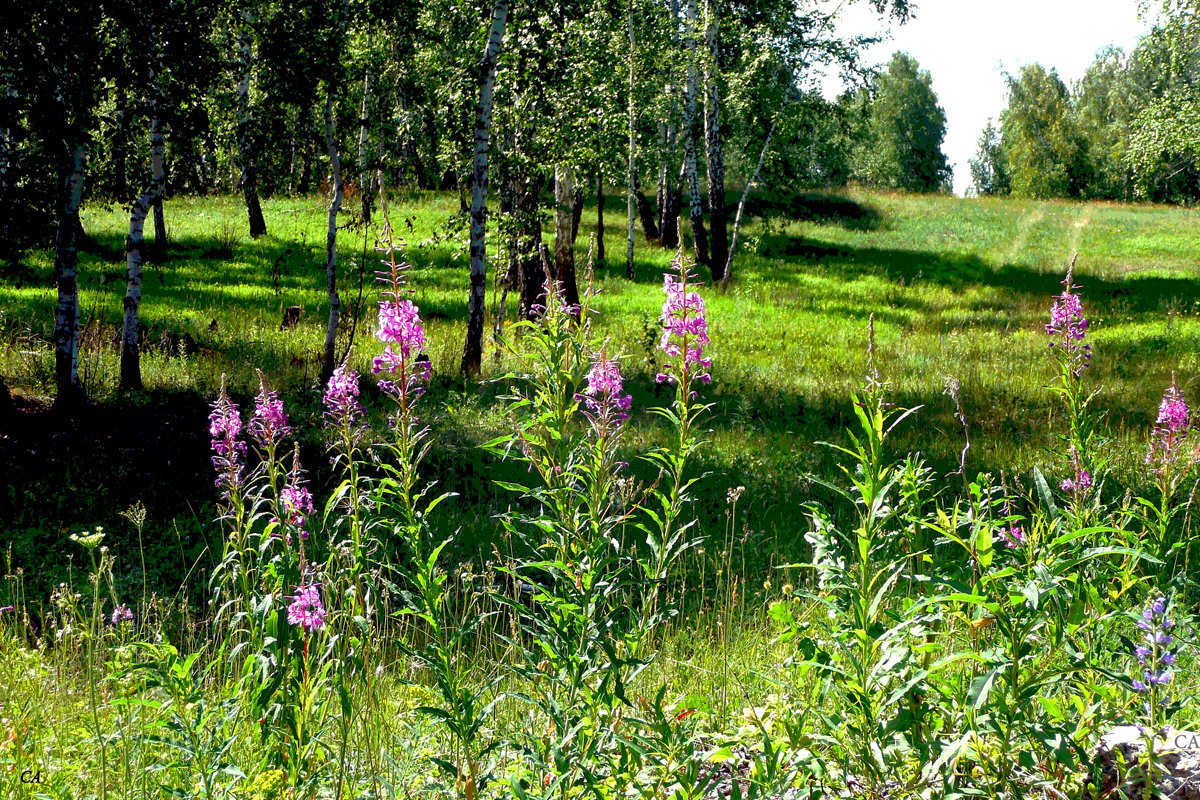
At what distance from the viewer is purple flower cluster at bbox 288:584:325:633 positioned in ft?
8.13

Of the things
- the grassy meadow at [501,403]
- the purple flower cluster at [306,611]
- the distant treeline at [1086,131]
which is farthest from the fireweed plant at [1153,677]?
the distant treeline at [1086,131]

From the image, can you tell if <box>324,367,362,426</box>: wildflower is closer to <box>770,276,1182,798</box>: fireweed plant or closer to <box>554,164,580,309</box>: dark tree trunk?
<box>770,276,1182,798</box>: fireweed plant

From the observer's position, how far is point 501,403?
9695 millimetres

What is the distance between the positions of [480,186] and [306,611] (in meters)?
8.92

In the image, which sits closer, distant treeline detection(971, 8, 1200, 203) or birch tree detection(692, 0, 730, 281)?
birch tree detection(692, 0, 730, 281)

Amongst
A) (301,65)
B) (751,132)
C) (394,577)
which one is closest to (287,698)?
(394,577)

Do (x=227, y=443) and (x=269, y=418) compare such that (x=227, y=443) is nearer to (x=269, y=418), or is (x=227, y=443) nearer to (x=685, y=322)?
(x=269, y=418)

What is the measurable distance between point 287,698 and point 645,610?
3.45ft

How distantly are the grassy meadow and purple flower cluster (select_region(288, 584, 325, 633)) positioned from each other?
298mm

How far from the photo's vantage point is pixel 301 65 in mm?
10930

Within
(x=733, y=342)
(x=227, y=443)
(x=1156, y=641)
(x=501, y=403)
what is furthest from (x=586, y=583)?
(x=733, y=342)

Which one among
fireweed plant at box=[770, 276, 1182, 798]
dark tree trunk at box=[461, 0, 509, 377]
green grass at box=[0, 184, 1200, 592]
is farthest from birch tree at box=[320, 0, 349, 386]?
fireweed plant at box=[770, 276, 1182, 798]

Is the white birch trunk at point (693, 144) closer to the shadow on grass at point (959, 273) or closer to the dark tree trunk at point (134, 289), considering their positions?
the shadow on grass at point (959, 273)

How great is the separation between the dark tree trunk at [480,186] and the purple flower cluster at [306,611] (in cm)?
851
